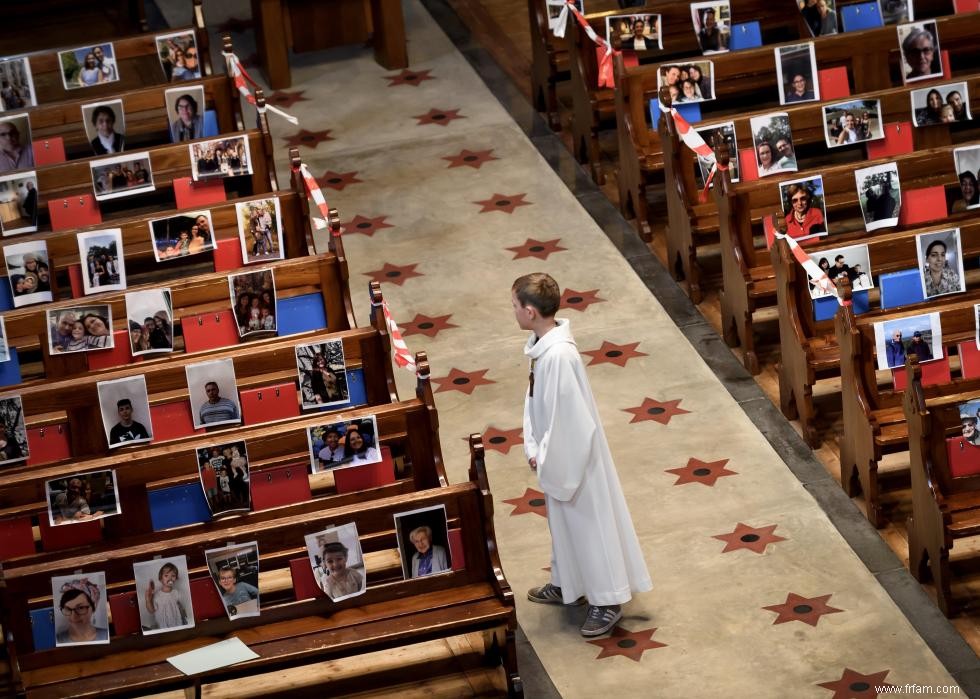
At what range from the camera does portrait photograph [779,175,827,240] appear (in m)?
7.86

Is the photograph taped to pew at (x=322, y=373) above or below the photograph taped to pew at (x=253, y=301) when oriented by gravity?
below

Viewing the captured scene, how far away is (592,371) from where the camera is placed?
8031 millimetres

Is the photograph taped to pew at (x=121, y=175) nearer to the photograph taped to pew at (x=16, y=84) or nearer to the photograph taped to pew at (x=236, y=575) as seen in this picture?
the photograph taped to pew at (x=16, y=84)

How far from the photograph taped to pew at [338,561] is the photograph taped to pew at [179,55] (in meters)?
4.43

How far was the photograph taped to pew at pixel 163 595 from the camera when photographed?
5.53 meters

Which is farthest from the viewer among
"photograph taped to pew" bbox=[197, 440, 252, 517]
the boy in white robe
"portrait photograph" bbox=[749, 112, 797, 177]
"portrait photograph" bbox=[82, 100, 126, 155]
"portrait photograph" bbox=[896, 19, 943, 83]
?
"portrait photograph" bbox=[896, 19, 943, 83]

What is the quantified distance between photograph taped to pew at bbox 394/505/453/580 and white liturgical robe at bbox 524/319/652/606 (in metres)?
0.46

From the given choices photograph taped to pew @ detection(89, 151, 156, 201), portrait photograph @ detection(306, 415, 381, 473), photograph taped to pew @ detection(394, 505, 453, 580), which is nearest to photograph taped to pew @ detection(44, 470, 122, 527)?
portrait photograph @ detection(306, 415, 381, 473)

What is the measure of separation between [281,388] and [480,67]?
5.34m

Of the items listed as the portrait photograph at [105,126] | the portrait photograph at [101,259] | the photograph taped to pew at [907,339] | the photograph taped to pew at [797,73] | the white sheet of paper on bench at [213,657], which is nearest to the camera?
the white sheet of paper on bench at [213,657]

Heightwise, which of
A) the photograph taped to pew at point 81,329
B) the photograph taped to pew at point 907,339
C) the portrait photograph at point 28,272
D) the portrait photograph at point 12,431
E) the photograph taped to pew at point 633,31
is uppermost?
the photograph taped to pew at point 633,31

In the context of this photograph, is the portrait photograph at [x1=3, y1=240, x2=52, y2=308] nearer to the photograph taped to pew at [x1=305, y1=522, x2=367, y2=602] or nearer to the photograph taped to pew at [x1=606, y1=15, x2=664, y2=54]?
the photograph taped to pew at [x1=305, y1=522, x2=367, y2=602]

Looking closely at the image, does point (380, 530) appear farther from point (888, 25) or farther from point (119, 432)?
point (888, 25)

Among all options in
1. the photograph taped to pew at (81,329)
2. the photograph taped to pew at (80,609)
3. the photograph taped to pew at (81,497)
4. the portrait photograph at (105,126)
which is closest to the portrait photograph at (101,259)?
the photograph taped to pew at (81,329)
